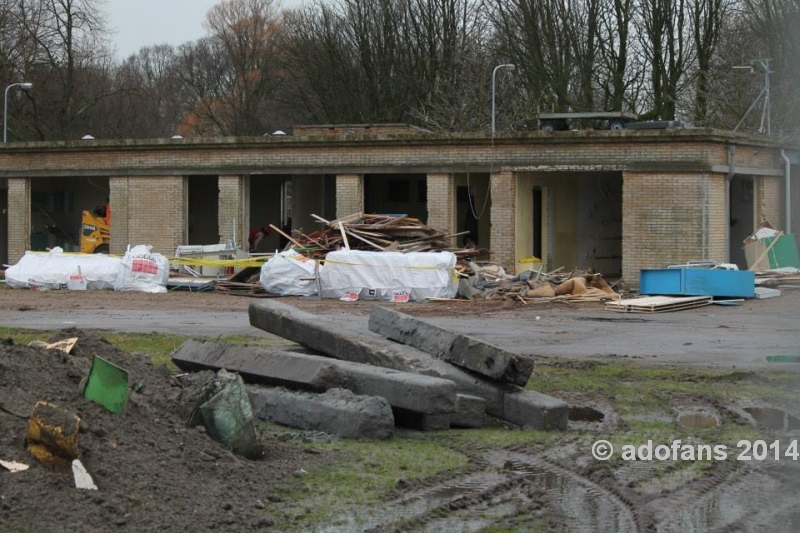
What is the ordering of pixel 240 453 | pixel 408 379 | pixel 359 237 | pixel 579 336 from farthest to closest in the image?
pixel 359 237 < pixel 579 336 < pixel 408 379 < pixel 240 453

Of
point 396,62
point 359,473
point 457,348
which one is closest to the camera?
point 359,473

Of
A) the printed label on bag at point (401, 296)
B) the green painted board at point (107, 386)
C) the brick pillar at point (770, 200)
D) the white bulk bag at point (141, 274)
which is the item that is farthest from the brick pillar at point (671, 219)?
the green painted board at point (107, 386)

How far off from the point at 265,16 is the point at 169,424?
64.7 meters

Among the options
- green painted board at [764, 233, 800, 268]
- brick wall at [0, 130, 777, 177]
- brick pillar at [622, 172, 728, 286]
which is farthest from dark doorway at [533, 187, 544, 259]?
green painted board at [764, 233, 800, 268]

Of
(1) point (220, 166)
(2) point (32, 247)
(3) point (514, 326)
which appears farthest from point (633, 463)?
(2) point (32, 247)

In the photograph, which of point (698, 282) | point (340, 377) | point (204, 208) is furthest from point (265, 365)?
point (204, 208)

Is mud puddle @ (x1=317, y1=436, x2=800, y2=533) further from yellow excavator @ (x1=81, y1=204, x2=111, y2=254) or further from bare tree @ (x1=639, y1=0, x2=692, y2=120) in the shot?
bare tree @ (x1=639, y1=0, x2=692, y2=120)

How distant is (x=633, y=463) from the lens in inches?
334

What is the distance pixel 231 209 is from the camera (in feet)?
111

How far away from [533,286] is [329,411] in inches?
686

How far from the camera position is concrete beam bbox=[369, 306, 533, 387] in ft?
31.9

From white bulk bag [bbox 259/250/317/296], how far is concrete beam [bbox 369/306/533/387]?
15.0m

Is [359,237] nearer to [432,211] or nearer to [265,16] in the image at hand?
[432,211]

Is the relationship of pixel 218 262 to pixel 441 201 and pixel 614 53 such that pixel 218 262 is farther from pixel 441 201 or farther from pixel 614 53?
pixel 614 53
